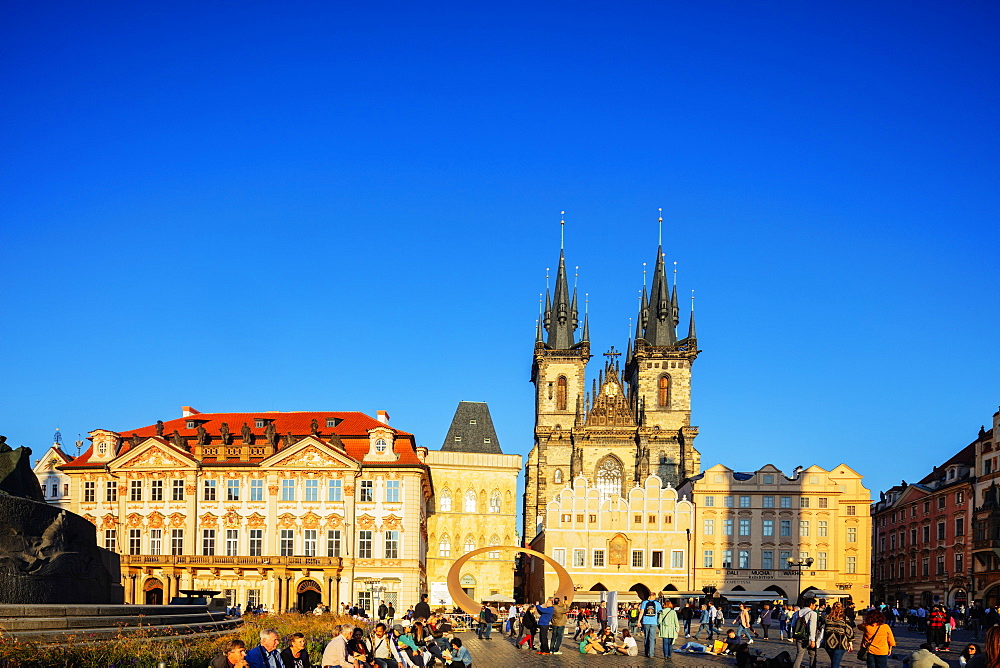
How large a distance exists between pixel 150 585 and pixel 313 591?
8.67m

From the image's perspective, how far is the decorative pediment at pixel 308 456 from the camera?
62.2m

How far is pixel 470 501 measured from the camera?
78.6 metres

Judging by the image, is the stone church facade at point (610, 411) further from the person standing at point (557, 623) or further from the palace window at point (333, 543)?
the person standing at point (557, 623)

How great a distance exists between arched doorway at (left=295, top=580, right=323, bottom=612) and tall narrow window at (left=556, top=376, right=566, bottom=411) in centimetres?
5013

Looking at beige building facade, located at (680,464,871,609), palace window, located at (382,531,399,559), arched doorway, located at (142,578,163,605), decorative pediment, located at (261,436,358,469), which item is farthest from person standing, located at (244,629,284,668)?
beige building facade, located at (680,464,871,609)

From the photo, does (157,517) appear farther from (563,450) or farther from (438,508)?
(563,450)

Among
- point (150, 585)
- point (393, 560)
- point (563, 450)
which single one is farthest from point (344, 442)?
point (563, 450)

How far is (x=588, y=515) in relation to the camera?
75500mm

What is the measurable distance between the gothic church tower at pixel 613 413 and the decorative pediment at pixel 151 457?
1763 inches

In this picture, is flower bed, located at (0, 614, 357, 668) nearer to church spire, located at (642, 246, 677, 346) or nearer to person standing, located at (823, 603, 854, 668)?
person standing, located at (823, 603, 854, 668)

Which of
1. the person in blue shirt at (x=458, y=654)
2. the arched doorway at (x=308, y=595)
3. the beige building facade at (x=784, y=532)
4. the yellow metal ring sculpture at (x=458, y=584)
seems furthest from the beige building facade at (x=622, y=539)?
the person in blue shirt at (x=458, y=654)

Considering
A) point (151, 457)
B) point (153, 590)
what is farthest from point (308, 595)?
point (151, 457)

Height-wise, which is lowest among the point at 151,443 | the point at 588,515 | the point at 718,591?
the point at 718,591

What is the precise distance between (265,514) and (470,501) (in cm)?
1930
